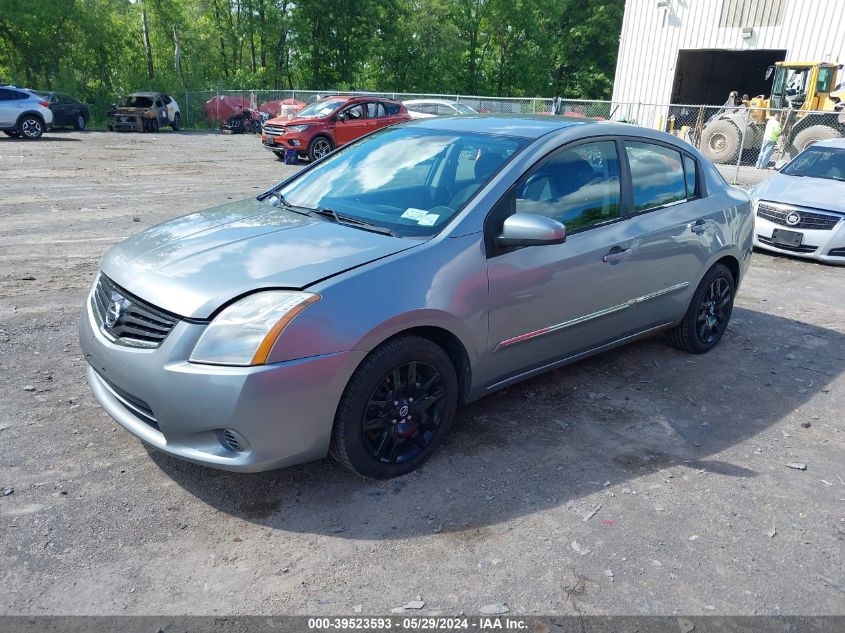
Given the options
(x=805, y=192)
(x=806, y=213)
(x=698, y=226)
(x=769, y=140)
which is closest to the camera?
(x=698, y=226)

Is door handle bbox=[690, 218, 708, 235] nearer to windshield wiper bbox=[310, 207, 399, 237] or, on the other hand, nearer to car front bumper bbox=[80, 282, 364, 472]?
windshield wiper bbox=[310, 207, 399, 237]

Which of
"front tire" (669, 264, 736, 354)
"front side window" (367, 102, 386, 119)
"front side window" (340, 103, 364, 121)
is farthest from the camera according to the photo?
"front side window" (367, 102, 386, 119)

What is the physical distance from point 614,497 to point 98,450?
2.63 metres

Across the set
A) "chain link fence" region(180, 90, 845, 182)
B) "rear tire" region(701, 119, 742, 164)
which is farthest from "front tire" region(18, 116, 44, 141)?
"rear tire" region(701, 119, 742, 164)

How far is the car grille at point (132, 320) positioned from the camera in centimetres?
293

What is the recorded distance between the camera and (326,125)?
17953 mm

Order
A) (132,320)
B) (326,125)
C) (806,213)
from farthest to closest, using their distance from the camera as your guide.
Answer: (326,125), (806,213), (132,320)

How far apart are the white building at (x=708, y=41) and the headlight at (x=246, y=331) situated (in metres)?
26.7

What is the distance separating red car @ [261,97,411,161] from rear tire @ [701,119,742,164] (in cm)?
933

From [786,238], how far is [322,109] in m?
12.9

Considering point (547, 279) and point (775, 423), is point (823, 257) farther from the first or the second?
point (547, 279)

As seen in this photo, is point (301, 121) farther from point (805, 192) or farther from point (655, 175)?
point (655, 175)

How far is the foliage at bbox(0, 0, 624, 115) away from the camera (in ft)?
118

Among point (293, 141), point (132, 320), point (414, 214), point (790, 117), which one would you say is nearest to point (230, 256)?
point (132, 320)
